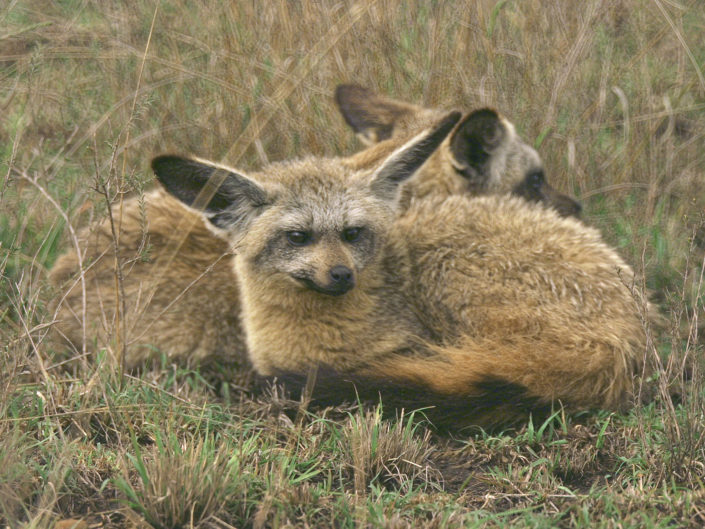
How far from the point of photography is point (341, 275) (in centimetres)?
368

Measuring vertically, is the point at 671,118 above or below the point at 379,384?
above

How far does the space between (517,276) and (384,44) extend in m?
1.89

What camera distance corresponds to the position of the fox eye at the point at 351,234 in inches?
157

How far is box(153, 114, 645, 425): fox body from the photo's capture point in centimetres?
355

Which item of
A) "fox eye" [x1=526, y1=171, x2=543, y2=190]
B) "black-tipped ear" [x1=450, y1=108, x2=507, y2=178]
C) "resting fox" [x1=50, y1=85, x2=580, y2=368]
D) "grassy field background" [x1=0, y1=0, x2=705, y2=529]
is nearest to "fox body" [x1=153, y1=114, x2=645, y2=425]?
"grassy field background" [x1=0, y1=0, x2=705, y2=529]

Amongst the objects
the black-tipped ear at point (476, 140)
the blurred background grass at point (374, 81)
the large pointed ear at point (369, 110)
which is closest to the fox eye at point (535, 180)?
the blurred background grass at point (374, 81)

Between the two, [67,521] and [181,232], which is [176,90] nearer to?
[181,232]

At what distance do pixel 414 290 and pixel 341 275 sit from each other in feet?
2.14

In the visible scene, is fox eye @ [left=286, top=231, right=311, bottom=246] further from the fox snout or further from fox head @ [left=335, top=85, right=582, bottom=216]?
fox head @ [left=335, top=85, right=582, bottom=216]

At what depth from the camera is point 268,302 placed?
403 cm

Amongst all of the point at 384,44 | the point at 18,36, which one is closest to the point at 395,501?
the point at 384,44

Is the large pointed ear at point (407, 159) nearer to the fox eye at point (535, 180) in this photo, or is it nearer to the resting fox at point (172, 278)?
the resting fox at point (172, 278)

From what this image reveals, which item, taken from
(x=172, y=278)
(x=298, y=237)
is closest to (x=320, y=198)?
(x=298, y=237)

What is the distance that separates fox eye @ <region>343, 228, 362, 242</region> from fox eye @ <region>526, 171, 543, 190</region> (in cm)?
167
